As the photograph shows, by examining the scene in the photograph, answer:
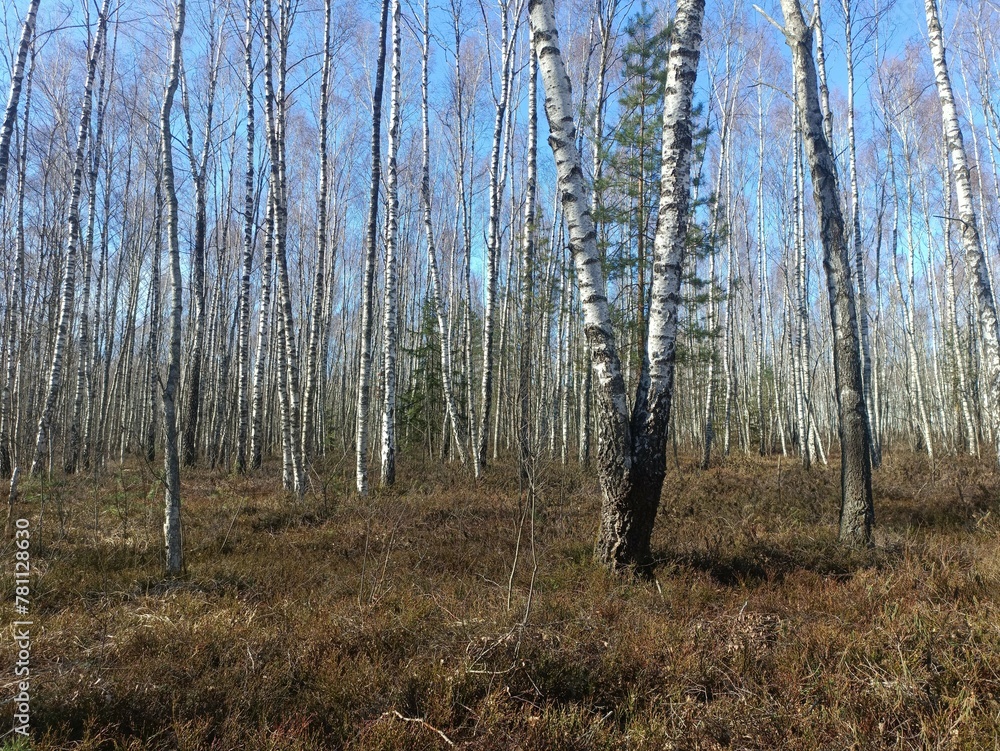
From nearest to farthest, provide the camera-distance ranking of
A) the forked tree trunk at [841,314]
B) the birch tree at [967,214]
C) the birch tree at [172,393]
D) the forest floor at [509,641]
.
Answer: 1. the forest floor at [509,641]
2. the birch tree at [172,393]
3. the forked tree trunk at [841,314]
4. the birch tree at [967,214]

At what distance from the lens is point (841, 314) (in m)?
5.64

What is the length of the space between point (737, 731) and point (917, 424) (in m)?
21.0

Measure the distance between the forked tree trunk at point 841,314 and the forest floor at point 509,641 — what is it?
0.46 m

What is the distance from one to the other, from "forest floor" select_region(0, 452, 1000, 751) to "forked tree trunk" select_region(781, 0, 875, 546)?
46 cm

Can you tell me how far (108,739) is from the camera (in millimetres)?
2367

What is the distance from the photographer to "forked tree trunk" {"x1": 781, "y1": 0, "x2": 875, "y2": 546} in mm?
5402

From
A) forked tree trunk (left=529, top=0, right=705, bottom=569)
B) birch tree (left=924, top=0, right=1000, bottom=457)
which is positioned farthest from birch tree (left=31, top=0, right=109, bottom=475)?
birch tree (left=924, top=0, right=1000, bottom=457)

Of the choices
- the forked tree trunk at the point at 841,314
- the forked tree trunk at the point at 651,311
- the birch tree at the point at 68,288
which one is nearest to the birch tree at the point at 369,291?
the birch tree at the point at 68,288

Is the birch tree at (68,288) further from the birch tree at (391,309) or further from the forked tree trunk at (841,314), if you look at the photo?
the forked tree trunk at (841,314)

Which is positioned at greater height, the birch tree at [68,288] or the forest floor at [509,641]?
the birch tree at [68,288]

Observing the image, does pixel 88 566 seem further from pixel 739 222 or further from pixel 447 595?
pixel 739 222

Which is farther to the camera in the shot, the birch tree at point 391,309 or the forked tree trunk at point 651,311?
the birch tree at point 391,309

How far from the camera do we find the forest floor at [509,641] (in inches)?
102

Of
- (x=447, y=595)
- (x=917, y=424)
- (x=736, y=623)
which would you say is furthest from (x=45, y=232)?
(x=917, y=424)
